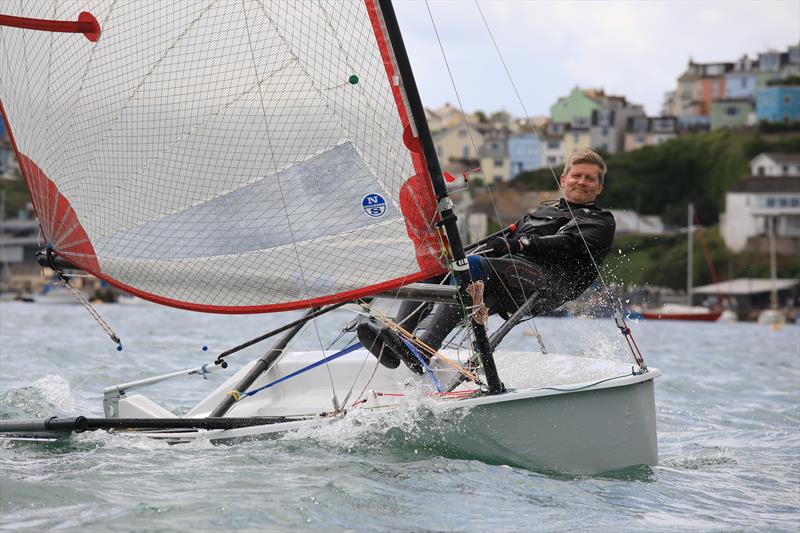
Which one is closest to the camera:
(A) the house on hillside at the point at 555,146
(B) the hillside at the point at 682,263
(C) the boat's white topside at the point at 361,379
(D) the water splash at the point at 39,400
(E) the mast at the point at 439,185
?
(E) the mast at the point at 439,185

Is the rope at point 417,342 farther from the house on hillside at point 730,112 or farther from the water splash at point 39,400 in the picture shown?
the house on hillside at point 730,112

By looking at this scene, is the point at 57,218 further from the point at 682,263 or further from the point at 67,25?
the point at 682,263

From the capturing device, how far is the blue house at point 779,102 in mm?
96938

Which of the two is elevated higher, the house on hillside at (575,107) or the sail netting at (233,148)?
the house on hillside at (575,107)

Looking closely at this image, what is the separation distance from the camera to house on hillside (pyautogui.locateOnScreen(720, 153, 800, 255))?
70.7 meters

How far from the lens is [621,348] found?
26.7ft

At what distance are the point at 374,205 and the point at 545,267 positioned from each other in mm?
1102

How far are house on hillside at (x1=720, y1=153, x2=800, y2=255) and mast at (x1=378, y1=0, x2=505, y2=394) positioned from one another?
215 feet

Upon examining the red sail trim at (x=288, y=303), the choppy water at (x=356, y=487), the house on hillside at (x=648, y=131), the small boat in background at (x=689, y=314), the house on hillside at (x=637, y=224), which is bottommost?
the small boat in background at (x=689, y=314)

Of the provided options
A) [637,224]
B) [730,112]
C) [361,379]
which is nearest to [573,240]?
[361,379]

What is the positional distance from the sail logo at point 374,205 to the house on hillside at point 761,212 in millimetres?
65661

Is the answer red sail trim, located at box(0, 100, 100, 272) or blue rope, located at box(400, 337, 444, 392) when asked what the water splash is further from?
blue rope, located at box(400, 337, 444, 392)

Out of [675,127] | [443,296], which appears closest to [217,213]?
[443,296]

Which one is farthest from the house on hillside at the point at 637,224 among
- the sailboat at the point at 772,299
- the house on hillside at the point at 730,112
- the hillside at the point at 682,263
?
the house on hillside at the point at 730,112
